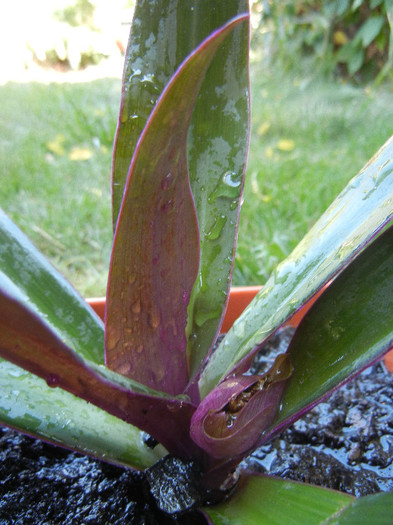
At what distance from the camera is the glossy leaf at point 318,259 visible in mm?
432

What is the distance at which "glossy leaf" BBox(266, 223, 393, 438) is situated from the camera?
1.45 feet

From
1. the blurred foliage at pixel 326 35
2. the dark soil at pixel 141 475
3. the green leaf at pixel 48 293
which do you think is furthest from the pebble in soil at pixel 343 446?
the blurred foliage at pixel 326 35

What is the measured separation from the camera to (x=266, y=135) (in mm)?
2207

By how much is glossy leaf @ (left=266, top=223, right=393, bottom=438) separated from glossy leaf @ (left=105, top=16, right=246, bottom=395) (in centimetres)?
12

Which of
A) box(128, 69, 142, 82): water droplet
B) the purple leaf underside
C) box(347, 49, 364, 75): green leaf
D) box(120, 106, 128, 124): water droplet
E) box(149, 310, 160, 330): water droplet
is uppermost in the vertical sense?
box(128, 69, 142, 82): water droplet

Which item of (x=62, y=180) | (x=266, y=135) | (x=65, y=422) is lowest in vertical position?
(x=62, y=180)

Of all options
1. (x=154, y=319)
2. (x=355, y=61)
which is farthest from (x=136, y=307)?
(x=355, y=61)

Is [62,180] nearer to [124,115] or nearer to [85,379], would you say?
[124,115]

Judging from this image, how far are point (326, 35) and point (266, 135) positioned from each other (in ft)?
3.25

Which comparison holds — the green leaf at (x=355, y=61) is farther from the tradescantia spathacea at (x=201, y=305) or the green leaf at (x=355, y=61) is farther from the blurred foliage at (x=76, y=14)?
the blurred foliage at (x=76, y=14)

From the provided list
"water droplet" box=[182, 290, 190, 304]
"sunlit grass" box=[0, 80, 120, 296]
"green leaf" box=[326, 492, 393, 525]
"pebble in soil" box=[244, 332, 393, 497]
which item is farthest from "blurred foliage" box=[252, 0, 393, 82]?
"green leaf" box=[326, 492, 393, 525]

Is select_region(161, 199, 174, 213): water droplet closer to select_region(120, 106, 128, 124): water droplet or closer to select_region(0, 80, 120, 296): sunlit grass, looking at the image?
select_region(120, 106, 128, 124): water droplet

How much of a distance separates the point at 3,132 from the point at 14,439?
198 cm

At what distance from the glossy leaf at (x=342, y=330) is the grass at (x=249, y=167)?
597 millimetres
